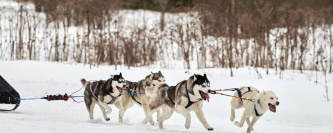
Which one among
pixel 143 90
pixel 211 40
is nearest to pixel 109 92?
pixel 143 90

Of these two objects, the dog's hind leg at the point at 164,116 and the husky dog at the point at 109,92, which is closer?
the dog's hind leg at the point at 164,116

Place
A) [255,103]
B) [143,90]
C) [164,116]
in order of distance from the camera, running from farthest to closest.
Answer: [143,90] → [164,116] → [255,103]

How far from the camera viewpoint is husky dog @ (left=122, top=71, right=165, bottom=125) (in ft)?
22.1

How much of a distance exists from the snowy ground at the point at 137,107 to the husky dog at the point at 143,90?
0.93 feet

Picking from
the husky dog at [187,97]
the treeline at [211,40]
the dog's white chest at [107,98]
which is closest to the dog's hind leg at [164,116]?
the husky dog at [187,97]

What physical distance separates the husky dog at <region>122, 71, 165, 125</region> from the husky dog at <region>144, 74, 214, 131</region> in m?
0.41

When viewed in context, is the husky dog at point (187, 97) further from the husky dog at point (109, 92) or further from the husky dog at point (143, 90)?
the husky dog at point (109, 92)

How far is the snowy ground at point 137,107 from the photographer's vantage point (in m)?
5.88

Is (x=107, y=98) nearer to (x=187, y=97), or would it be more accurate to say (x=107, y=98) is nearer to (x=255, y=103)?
(x=187, y=97)

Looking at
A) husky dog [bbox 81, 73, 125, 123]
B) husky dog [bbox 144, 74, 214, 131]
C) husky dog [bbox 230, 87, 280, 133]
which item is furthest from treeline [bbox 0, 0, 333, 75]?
husky dog [bbox 144, 74, 214, 131]

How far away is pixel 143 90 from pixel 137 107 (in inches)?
77.0

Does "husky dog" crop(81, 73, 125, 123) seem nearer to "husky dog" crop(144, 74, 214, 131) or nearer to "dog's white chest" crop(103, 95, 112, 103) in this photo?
"dog's white chest" crop(103, 95, 112, 103)

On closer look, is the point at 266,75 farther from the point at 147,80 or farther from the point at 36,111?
the point at 36,111

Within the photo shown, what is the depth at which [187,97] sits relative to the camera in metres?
5.71
